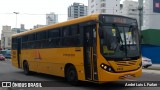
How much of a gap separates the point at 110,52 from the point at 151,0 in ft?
234

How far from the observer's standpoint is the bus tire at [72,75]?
14.5 meters

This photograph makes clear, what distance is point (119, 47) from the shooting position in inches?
503

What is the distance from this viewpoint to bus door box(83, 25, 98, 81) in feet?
42.3

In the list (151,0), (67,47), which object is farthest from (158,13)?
(67,47)

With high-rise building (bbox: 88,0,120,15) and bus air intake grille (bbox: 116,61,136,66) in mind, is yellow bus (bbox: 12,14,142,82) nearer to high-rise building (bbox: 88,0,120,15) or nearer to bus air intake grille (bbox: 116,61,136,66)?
bus air intake grille (bbox: 116,61,136,66)

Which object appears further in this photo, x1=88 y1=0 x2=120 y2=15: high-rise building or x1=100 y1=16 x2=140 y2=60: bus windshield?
x1=88 y1=0 x2=120 y2=15: high-rise building

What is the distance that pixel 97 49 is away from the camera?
1268cm

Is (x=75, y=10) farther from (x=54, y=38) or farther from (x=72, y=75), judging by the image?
(x=72, y=75)

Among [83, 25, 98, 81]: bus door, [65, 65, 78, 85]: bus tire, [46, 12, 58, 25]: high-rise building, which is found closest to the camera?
[83, 25, 98, 81]: bus door

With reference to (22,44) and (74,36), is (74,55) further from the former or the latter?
(22,44)

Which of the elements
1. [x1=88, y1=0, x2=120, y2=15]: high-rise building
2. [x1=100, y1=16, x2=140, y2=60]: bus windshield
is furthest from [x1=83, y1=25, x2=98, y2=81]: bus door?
[x1=88, y1=0, x2=120, y2=15]: high-rise building

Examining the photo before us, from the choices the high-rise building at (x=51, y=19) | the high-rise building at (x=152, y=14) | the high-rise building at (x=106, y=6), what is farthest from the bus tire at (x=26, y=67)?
the high-rise building at (x=106, y=6)

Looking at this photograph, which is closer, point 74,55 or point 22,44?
point 74,55

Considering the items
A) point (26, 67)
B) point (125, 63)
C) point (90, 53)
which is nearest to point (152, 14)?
point (26, 67)
